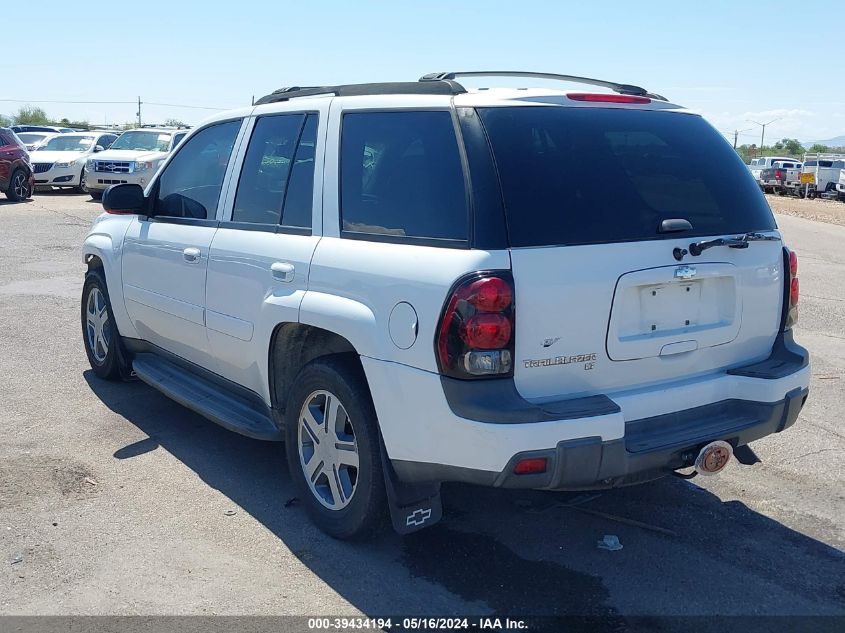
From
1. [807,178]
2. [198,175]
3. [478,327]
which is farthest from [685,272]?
[807,178]

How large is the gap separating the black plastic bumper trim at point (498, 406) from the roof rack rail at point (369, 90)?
1314 mm

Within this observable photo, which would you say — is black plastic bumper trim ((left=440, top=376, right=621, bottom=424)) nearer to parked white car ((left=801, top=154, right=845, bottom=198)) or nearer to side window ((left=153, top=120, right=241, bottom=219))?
side window ((left=153, top=120, right=241, bottom=219))

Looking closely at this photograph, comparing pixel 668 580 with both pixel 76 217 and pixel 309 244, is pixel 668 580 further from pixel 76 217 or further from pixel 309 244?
pixel 76 217

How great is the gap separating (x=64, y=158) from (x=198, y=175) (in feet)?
71.4

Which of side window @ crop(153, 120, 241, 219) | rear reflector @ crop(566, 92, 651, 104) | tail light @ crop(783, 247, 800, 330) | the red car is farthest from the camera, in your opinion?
the red car

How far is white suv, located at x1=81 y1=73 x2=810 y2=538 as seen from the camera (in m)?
3.36

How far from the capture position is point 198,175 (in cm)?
535

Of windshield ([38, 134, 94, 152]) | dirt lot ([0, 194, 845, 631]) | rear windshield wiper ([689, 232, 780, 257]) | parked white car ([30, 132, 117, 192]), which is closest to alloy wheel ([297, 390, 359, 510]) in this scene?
dirt lot ([0, 194, 845, 631])

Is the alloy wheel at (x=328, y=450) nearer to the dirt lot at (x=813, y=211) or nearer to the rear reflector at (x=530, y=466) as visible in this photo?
the rear reflector at (x=530, y=466)

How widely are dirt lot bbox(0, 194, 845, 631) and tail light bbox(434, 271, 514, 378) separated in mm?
1024

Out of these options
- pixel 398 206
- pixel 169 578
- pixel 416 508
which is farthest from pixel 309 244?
pixel 169 578

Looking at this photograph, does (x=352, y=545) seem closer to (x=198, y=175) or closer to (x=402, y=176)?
(x=402, y=176)

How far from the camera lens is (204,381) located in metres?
5.28

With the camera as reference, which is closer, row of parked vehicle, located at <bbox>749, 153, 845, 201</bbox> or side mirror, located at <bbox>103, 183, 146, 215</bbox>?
side mirror, located at <bbox>103, 183, 146, 215</bbox>
